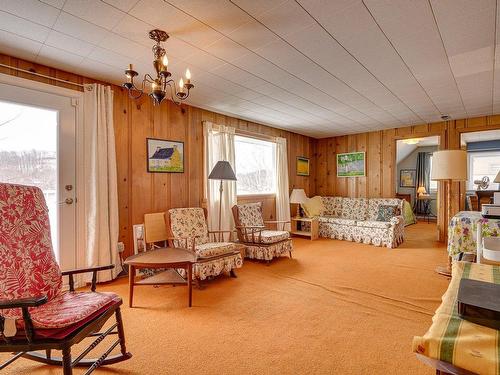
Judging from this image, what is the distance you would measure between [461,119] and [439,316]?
5.62m

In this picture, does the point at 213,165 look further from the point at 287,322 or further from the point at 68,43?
the point at 287,322

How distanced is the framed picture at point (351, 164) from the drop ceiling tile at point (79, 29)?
5.62 metres

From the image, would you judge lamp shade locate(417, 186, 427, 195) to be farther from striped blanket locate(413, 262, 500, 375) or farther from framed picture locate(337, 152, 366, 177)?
striped blanket locate(413, 262, 500, 375)

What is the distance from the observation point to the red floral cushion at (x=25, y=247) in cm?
154

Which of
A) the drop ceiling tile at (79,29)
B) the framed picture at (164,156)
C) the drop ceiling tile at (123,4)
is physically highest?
the drop ceiling tile at (79,29)

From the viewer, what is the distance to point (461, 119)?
5.13 m

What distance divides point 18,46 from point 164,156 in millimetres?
1823

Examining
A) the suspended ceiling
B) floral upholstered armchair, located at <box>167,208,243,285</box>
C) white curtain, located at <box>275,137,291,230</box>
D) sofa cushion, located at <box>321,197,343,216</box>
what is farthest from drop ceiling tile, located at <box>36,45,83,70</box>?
sofa cushion, located at <box>321,197,343,216</box>

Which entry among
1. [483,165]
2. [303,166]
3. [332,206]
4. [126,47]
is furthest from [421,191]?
[126,47]

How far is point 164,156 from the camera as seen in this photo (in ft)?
12.5

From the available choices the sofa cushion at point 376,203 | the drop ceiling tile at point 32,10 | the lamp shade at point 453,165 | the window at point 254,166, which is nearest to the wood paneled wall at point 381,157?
the sofa cushion at point 376,203

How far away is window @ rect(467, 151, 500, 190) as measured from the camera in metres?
8.05

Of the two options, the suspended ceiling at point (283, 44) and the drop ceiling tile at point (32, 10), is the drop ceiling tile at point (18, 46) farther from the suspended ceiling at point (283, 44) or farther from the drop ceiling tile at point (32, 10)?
the drop ceiling tile at point (32, 10)

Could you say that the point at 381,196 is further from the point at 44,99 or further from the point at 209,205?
the point at 44,99
